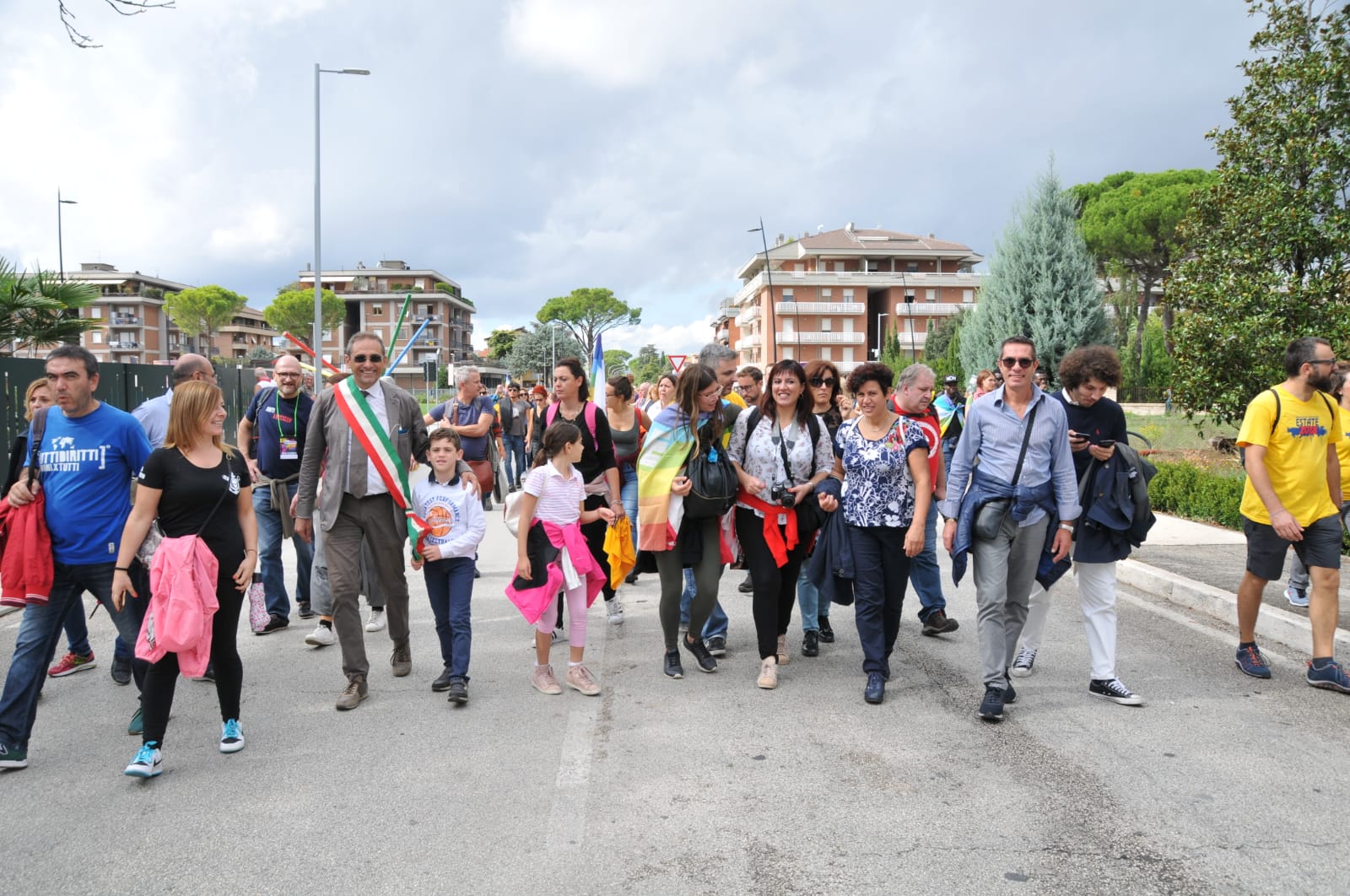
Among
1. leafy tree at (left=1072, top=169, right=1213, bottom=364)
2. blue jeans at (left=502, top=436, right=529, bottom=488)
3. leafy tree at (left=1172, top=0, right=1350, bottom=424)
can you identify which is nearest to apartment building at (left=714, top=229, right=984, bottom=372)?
leafy tree at (left=1072, top=169, right=1213, bottom=364)

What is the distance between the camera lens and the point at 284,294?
9950 cm

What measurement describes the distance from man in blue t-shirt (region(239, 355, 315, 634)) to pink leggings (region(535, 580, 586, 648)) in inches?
94.6

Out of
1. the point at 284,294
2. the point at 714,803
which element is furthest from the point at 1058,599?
the point at 284,294

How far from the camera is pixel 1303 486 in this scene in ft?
17.1

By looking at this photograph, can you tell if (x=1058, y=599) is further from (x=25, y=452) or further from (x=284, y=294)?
(x=284, y=294)

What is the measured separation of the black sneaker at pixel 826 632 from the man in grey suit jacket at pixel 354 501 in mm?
2619

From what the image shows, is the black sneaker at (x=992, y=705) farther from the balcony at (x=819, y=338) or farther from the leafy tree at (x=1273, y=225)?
the balcony at (x=819, y=338)

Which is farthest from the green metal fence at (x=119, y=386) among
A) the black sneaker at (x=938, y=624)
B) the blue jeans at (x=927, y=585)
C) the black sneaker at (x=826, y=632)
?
the black sneaker at (x=938, y=624)

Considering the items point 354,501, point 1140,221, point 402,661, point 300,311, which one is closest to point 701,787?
point 402,661

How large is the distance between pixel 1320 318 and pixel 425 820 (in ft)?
44.9

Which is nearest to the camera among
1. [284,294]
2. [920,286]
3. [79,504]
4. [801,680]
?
[79,504]

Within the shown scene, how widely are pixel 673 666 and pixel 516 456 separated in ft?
41.9

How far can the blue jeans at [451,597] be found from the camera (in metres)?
5.18

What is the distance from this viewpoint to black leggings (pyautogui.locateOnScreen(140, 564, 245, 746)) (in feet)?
13.4
